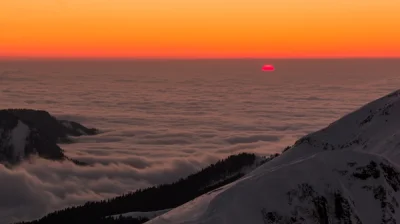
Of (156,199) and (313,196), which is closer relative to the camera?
(313,196)

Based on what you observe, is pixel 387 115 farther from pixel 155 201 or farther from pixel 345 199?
pixel 155 201

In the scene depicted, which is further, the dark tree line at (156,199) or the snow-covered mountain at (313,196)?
the dark tree line at (156,199)

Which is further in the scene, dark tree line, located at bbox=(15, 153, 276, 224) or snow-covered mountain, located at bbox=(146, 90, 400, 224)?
dark tree line, located at bbox=(15, 153, 276, 224)

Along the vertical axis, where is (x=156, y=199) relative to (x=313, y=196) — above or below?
below

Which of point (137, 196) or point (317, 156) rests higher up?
point (317, 156)

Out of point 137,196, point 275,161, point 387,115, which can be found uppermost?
point 387,115

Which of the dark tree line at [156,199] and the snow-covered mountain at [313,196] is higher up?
the snow-covered mountain at [313,196]

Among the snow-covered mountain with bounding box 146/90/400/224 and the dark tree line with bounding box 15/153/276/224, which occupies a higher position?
the snow-covered mountain with bounding box 146/90/400/224

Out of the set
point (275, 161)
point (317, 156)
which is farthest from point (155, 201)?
point (317, 156)
